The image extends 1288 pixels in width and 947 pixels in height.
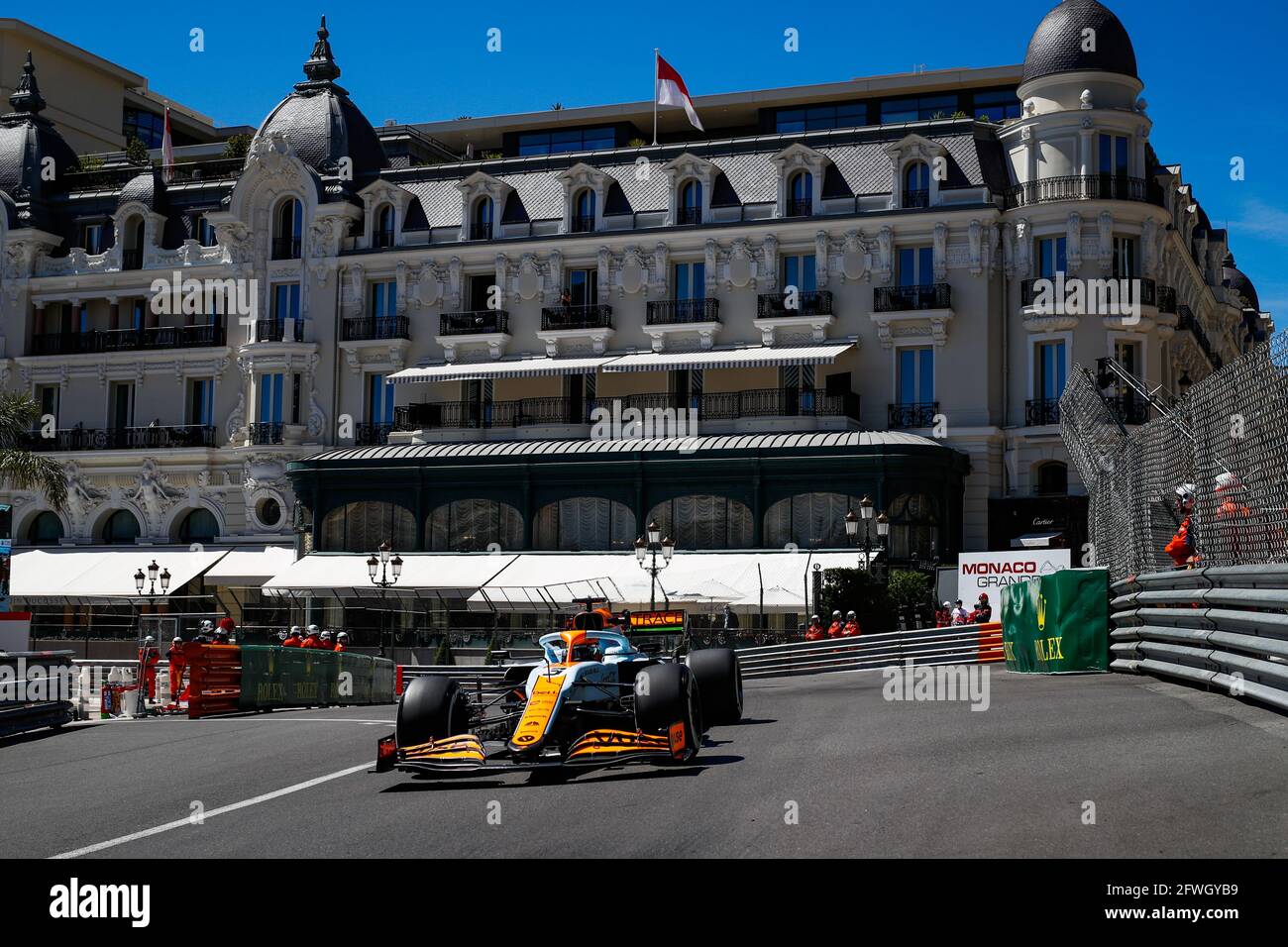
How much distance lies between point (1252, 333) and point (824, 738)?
70442 mm

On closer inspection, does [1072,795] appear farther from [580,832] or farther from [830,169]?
[830,169]

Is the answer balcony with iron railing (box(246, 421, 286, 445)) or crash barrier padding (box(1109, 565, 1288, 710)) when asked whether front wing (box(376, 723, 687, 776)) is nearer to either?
crash barrier padding (box(1109, 565, 1288, 710))

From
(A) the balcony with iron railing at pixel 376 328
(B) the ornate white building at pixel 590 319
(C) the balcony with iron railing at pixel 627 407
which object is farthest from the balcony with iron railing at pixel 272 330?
(C) the balcony with iron railing at pixel 627 407

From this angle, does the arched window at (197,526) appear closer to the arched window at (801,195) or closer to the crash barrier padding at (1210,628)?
the arched window at (801,195)

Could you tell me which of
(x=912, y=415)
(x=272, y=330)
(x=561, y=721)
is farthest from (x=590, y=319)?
(x=561, y=721)

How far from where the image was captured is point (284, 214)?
180ft

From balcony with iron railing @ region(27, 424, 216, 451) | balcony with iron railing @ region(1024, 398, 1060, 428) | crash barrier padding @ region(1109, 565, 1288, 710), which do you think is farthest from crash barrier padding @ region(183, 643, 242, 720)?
balcony with iron railing @ region(27, 424, 216, 451)

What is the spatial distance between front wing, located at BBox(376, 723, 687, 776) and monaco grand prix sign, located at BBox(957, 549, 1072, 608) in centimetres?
2055

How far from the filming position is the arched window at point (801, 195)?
48094 mm

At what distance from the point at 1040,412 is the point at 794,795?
36104 mm

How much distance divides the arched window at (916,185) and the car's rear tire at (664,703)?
3559cm

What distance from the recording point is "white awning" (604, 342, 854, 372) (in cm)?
4609

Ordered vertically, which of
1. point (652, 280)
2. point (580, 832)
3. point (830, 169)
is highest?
point (830, 169)
